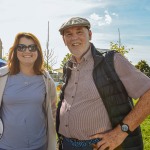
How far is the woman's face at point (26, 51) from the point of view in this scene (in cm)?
427

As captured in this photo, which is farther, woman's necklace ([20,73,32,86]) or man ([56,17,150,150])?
woman's necklace ([20,73,32,86])

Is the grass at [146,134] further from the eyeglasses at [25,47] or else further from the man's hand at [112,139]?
the man's hand at [112,139]

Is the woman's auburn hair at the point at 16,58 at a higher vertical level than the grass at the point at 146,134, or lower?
higher

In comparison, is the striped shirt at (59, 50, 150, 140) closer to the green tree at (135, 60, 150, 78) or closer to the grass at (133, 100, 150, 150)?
the grass at (133, 100, 150, 150)

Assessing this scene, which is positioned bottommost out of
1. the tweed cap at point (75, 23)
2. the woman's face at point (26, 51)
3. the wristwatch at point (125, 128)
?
the wristwatch at point (125, 128)

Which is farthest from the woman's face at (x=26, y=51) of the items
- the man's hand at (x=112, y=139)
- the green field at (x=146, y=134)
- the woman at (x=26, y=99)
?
the green field at (x=146, y=134)

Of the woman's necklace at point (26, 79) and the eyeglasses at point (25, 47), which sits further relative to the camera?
the eyeglasses at point (25, 47)

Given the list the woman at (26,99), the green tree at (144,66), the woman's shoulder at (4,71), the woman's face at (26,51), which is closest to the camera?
the woman at (26,99)

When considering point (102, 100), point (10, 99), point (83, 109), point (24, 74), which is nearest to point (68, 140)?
point (83, 109)

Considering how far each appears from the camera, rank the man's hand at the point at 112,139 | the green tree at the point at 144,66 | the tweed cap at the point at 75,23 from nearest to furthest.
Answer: the man's hand at the point at 112,139, the tweed cap at the point at 75,23, the green tree at the point at 144,66

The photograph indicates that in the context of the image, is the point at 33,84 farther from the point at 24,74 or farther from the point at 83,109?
the point at 83,109

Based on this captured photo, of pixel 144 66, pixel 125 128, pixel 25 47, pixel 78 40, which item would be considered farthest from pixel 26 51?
pixel 144 66

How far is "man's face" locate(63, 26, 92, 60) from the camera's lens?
11.9 feet

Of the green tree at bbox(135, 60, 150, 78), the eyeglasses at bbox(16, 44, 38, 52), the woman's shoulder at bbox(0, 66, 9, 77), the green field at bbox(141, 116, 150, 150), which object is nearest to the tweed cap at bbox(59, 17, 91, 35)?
the eyeglasses at bbox(16, 44, 38, 52)
